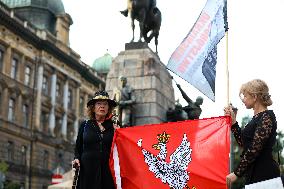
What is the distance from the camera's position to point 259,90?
4.78 meters

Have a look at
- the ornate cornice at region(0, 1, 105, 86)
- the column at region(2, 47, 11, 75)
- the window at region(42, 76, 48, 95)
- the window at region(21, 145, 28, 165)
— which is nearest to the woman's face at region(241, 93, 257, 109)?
the ornate cornice at region(0, 1, 105, 86)

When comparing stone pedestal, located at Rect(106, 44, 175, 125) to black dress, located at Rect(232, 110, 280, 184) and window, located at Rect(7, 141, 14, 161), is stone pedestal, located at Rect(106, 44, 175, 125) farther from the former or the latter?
window, located at Rect(7, 141, 14, 161)

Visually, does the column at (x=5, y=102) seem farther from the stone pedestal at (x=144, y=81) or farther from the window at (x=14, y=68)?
the stone pedestal at (x=144, y=81)

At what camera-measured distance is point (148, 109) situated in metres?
14.4

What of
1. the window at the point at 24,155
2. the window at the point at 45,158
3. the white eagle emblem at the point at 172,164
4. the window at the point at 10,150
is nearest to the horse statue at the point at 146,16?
the white eagle emblem at the point at 172,164

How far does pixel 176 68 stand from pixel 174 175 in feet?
8.22

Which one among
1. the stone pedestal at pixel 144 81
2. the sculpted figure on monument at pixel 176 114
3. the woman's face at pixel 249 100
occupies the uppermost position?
the stone pedestal at pixel 144 81

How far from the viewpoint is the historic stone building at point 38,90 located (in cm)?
4812

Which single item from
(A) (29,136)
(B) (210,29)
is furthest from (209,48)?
(A) (29,136)

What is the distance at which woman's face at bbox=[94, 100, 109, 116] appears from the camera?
241 inches

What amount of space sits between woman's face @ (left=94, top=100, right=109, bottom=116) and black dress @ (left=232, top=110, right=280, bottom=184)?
1.90 meters

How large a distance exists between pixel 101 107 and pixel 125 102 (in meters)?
7.88

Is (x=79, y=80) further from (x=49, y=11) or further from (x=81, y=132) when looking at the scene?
(x=81, y=132)

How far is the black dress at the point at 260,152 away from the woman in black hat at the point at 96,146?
1.80m
